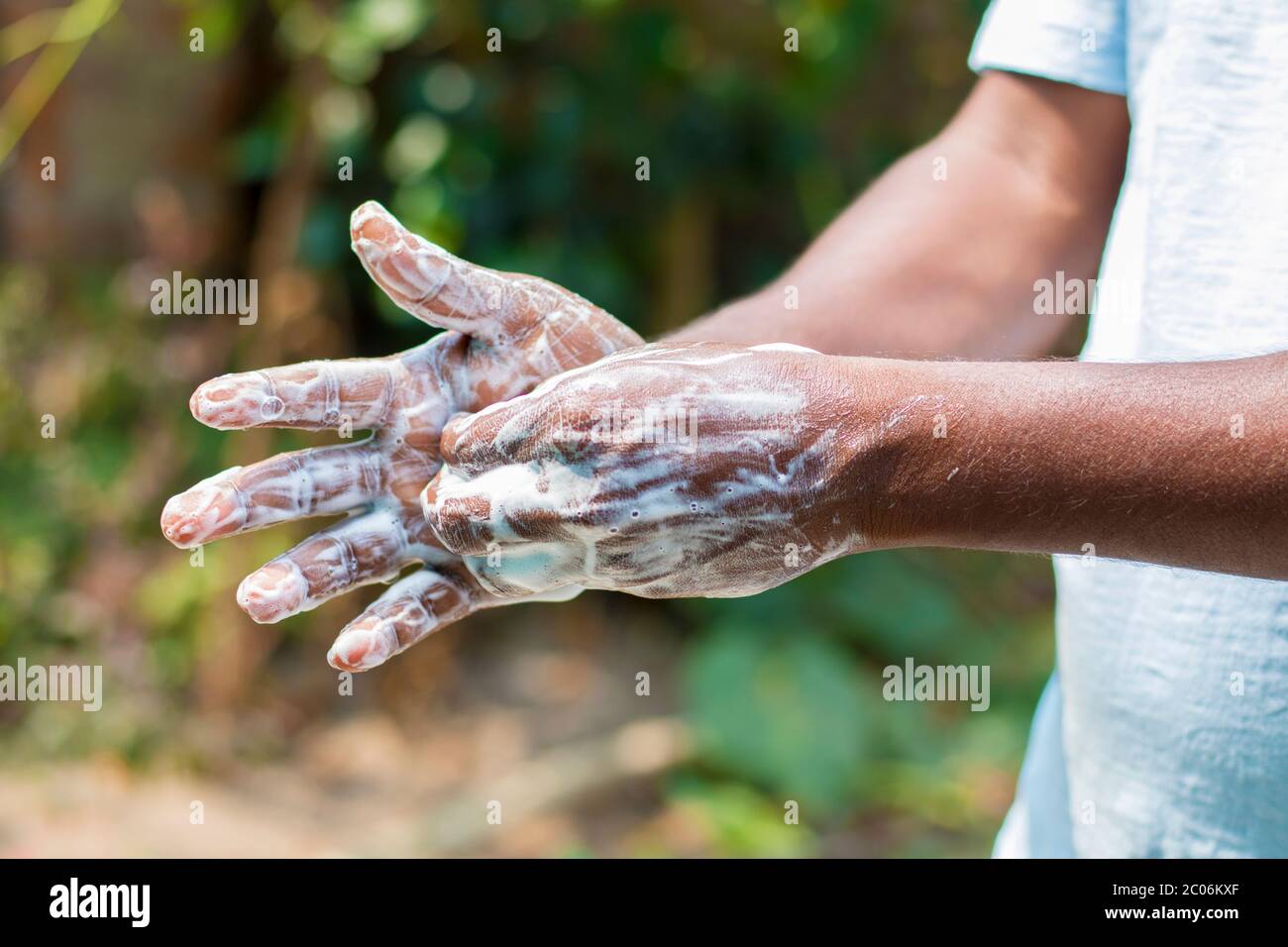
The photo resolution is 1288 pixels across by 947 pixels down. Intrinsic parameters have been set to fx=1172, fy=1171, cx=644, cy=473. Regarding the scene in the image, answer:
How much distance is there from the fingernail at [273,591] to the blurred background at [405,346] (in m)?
1.80

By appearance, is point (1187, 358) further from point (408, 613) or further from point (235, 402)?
point (235, 402)

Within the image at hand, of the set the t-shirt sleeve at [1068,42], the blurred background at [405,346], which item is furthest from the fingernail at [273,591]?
the blurred background at [405,346]

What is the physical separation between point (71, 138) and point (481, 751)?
212cm

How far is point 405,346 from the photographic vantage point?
3.36m

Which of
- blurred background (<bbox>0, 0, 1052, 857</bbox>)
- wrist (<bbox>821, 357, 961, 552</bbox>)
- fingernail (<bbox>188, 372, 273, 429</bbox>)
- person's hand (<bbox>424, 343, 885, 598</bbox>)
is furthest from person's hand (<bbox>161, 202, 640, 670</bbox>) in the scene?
blurred background (<bbox>0, 0, 1052, 857</bbox>)

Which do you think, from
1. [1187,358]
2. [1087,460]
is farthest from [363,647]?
[1187,358]

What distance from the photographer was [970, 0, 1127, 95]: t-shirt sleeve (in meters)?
1.15

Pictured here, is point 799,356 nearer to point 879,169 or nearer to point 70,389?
point 879,169

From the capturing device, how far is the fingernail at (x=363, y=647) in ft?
3.32

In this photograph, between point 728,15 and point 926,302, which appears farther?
point 728,15

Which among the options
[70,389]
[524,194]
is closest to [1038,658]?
[524,194]

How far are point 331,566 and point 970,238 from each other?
29.5 inches

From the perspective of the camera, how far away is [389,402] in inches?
43.4

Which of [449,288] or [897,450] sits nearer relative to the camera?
[897,450]
